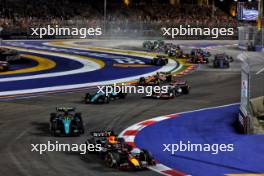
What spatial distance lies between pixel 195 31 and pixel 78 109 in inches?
1877

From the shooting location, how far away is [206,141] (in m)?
16.9

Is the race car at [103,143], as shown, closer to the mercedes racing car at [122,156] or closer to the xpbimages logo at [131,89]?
the mercedes racing car at [122,156]

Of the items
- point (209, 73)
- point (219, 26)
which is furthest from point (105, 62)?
point (219, 26)

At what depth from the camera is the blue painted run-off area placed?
46.3ft

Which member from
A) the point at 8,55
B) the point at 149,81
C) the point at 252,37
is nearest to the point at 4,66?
the point at 8,55

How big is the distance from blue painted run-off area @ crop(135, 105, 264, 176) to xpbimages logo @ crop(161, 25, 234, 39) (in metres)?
Result: 46.0

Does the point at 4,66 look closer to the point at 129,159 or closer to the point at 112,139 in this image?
the point at 112,139

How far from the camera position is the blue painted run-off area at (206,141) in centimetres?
1411

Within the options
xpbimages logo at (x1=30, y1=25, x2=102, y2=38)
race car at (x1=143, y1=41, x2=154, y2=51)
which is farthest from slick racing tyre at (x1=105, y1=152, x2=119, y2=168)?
xpbimages logo at (x1=30, y1=25, x2=102, y2=38)

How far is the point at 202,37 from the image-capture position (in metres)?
68.2

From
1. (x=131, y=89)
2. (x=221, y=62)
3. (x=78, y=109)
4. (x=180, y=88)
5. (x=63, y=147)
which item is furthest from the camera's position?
(x=221, y=62)

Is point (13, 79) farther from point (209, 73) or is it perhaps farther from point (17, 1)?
point (17, 1)

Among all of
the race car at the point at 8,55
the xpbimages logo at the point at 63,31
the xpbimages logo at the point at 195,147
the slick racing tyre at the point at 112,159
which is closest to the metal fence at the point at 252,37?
the xpbimages logo at the point at 63,31

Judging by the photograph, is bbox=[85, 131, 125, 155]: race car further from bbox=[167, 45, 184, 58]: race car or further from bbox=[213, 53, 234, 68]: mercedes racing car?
bbox=[167, 45, 184, 58]: race car
